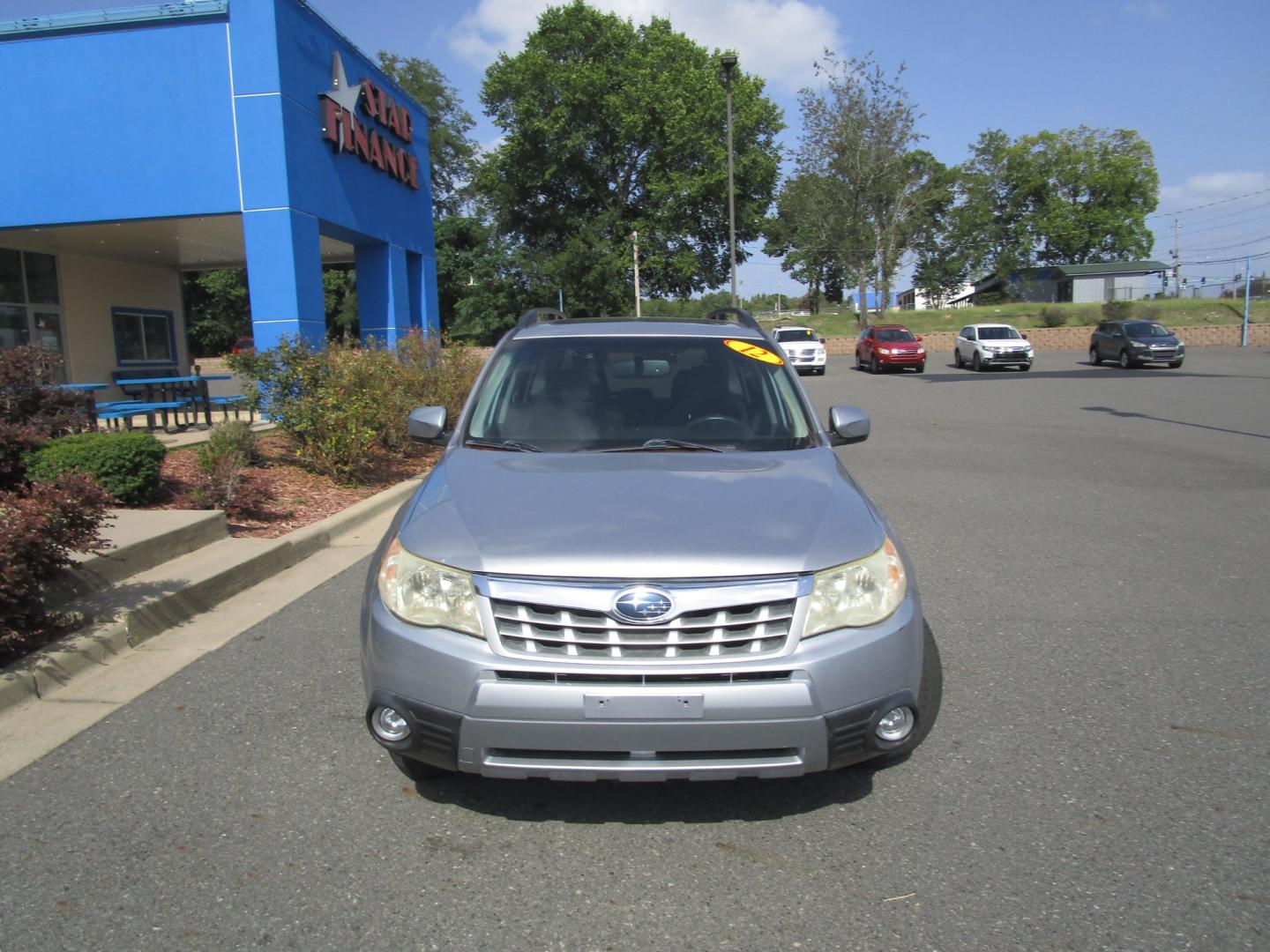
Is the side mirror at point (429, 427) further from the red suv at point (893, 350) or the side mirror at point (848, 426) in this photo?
the red suv at point (893, 350)

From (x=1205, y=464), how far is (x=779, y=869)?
10.5 metres

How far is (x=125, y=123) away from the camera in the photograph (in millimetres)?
14102

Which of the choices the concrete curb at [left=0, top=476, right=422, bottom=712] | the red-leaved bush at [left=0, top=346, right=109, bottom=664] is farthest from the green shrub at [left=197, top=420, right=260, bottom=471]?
the red-leaved bush at [left=0, top=346, right=109, bottom=664]

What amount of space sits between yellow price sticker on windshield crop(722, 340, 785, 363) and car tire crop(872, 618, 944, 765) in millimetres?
1492

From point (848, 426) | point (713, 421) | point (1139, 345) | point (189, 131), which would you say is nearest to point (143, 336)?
point (189, 131)

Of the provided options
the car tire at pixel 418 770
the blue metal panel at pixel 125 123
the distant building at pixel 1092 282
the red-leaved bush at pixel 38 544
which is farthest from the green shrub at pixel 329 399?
the distant building at pixel 1092 282

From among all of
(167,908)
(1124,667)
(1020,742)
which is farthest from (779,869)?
(1124,667)

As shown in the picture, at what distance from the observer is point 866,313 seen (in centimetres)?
6031

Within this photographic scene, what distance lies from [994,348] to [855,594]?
3114 cm

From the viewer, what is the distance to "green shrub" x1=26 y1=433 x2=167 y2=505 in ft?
22.7

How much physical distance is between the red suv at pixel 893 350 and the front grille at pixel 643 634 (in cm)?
3094

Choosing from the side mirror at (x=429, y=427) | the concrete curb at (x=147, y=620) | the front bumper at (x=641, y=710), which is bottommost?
the concrete curb at (x=147, y=620)

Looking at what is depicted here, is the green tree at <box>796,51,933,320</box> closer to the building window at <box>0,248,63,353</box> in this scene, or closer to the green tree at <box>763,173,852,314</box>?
the green tree at <box>763,173,852,314</box>

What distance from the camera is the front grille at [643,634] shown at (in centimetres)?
277
